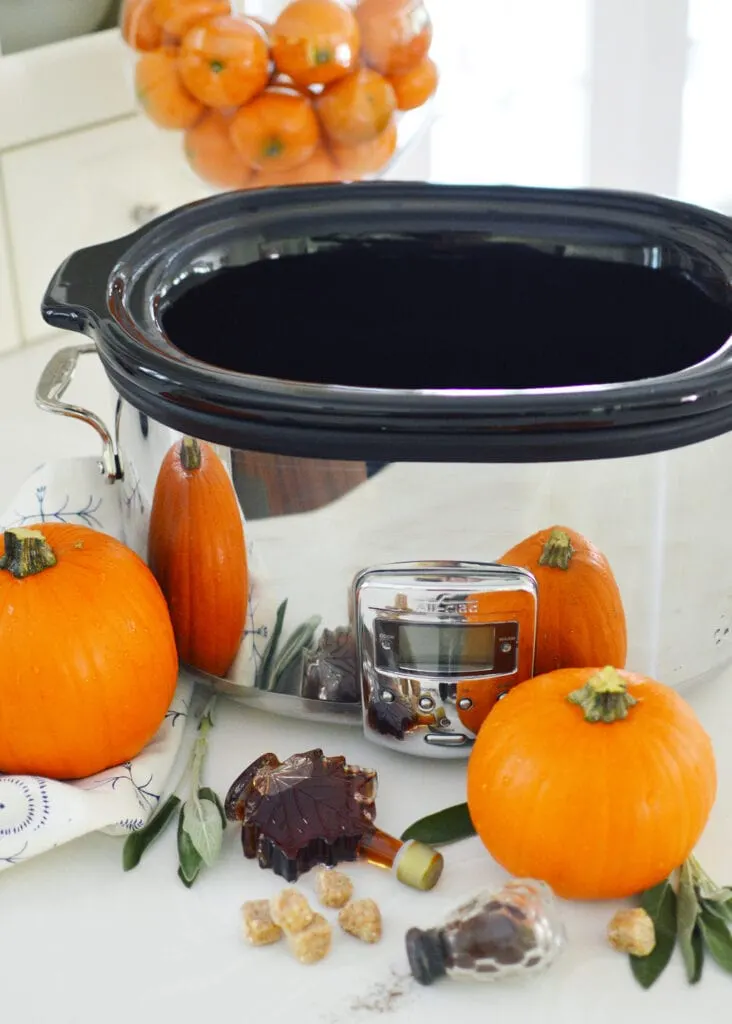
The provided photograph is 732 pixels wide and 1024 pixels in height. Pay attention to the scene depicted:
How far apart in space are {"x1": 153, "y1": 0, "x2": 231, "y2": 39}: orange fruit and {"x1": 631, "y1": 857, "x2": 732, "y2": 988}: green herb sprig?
2.95 feet

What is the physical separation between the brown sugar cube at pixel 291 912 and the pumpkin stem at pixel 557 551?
0.23m

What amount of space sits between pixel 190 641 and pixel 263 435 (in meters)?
0.18

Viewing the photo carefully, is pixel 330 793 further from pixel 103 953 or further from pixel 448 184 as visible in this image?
pixel 448 184

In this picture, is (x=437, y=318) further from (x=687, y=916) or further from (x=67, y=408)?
(x=687, y=916)

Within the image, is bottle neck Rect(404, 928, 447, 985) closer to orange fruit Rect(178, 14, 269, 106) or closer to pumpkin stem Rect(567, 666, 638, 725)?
pumpkin stem Rect(567, 666, 638, 725)

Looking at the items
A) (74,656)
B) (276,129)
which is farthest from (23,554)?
(276,129)

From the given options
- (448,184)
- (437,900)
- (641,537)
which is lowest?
(437,900)

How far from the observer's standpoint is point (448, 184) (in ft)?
3.19

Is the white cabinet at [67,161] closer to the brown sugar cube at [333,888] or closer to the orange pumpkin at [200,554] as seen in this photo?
the orange pumpkin at [200,554]

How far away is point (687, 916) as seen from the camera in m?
0.67

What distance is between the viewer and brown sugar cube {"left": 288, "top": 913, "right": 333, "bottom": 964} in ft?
2.17

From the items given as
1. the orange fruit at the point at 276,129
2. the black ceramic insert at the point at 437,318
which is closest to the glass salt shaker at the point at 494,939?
the black ceramic insert at the point at 437,318

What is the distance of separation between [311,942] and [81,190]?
98 centimetres

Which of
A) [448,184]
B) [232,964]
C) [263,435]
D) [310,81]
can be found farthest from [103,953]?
[310,81]
